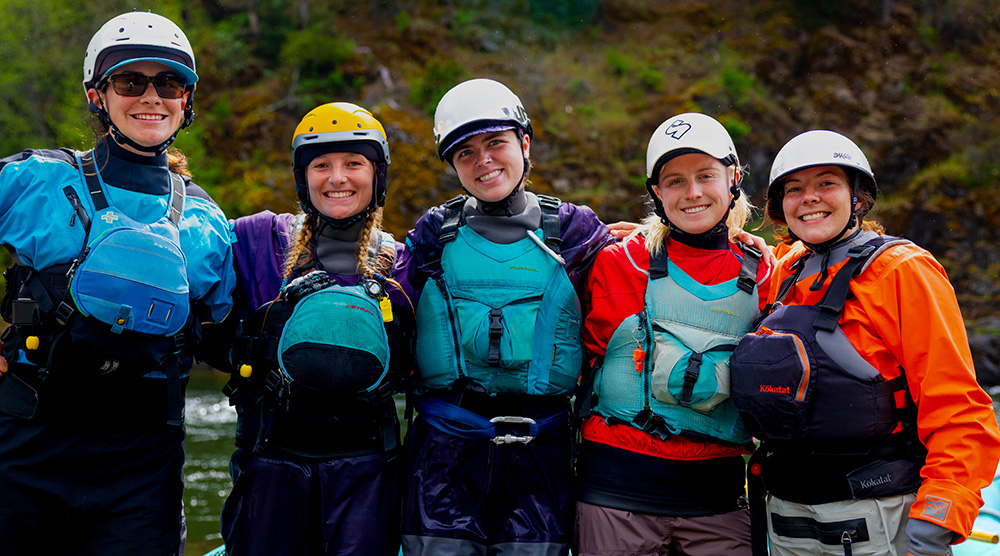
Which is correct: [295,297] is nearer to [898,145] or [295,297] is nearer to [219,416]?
[219,416]

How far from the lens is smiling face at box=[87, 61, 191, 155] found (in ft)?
9.79

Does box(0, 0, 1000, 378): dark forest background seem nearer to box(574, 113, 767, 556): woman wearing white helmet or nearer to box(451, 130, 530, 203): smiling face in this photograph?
box(451, 130, 530, 203): smiling face

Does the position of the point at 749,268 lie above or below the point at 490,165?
below

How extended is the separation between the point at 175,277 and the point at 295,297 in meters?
0.47

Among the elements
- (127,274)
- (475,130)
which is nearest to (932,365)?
(475,130)

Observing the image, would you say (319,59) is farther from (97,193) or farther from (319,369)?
(319,369)

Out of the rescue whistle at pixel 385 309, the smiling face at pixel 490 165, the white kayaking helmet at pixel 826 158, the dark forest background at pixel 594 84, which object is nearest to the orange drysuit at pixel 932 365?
the white kayaking helmet at pixel 826 158

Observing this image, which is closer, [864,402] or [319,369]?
[864,402]

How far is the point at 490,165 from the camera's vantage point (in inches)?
124

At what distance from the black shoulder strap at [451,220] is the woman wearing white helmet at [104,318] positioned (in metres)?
0.99

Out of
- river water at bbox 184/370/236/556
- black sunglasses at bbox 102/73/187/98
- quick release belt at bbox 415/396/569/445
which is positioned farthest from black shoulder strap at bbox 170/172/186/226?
river water at bbox 184/370/236/556

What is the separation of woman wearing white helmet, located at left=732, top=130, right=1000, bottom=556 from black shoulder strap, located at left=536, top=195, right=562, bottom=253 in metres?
0.87

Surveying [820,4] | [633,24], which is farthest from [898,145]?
[633,24]

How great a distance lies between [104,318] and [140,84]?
1.00 m
